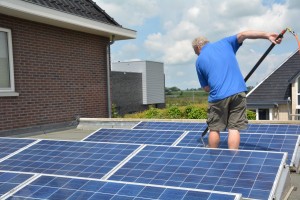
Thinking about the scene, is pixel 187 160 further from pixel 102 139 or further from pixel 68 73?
pixel 68 73

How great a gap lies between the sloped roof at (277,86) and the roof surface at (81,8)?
1922 centimetres

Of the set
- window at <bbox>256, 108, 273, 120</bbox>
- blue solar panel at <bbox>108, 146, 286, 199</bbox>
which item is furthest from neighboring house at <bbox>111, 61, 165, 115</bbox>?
blue solar panel at <bbox>108, 146, 286, 199</bbox>

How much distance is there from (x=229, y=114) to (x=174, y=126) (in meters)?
3.06

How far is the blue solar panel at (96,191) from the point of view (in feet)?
8.52

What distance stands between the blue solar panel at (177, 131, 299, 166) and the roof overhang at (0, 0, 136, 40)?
464 centimetres

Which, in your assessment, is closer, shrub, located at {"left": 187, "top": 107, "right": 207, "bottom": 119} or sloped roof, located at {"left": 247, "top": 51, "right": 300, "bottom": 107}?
shrub, located at {"left": 187, "top": 107, "right": 207, "bottom": 119}

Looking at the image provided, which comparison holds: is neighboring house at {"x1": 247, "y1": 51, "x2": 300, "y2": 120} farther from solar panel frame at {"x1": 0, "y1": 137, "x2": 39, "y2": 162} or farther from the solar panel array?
solar panel frame at {"x1": 0, "y1": 137, "x2": 39, "y2": 162}

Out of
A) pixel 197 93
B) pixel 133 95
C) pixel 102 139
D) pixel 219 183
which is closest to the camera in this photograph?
pixel 219 183

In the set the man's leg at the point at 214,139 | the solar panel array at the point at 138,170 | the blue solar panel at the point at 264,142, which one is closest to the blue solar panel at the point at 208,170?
the solar panel array at the point at 138,170

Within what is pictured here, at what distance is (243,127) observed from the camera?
447cm

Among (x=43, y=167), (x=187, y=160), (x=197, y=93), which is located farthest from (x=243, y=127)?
(x=197, y=93)

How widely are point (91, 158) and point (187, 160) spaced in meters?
1.08

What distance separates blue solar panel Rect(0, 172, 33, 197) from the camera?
121 inches

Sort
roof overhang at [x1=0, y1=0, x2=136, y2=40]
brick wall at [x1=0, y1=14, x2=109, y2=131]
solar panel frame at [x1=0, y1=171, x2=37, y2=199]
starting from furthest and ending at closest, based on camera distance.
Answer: brick wall at [x1=0, y1=14, x2=109, y2=131] < roof overhang at [x1=0, y1=0, x2=136, y2=40] < solar panel frame at [x1=0, y1=171, x2=37, y2=199]
